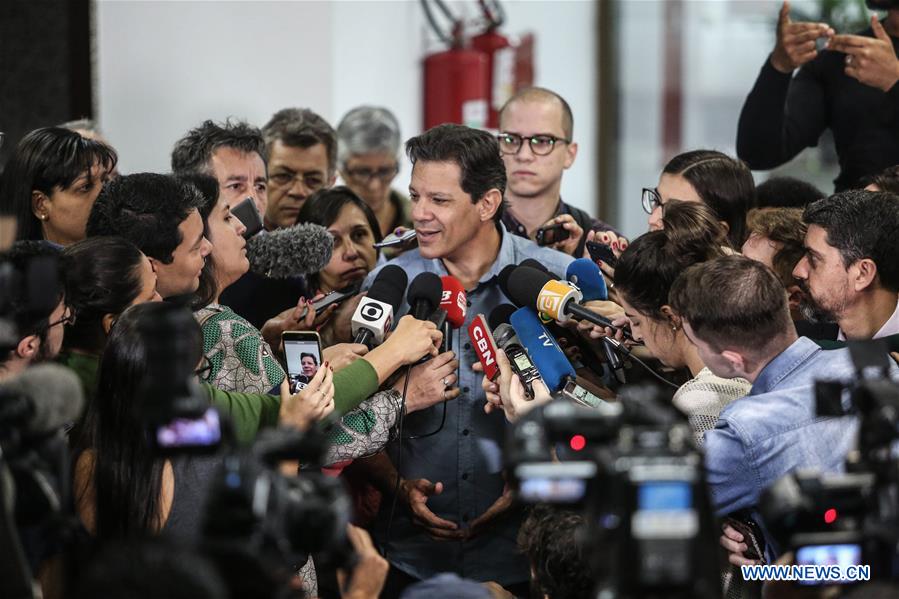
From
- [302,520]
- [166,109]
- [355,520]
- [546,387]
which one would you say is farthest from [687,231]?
[166,109]

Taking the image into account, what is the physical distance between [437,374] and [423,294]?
187 millimetres

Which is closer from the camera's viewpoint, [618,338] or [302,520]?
[302,520]

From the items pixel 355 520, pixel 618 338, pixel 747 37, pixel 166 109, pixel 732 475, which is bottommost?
pixel 355 520

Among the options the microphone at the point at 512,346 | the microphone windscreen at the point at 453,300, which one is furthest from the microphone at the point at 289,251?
the microphone at the point at 512,346

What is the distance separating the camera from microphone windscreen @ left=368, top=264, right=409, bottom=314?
291 cm

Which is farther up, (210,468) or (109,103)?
(109,103)

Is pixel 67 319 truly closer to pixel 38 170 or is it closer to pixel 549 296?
pixel 38 170

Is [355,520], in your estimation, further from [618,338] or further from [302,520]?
[302,520]

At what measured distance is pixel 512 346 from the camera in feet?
9.07

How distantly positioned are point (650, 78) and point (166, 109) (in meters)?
2.81

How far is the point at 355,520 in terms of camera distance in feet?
9.91

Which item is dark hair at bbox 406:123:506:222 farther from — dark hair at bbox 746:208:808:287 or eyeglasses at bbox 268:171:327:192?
eyeglasses at bbox 268:171:327:192

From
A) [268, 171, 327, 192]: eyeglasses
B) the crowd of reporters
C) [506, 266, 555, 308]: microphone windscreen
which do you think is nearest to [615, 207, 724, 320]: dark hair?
the crowd of reporters

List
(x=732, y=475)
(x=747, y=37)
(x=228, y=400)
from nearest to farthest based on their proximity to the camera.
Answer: (x=732, y=475) < (x=228, y=400) < (x=747, y=37)
